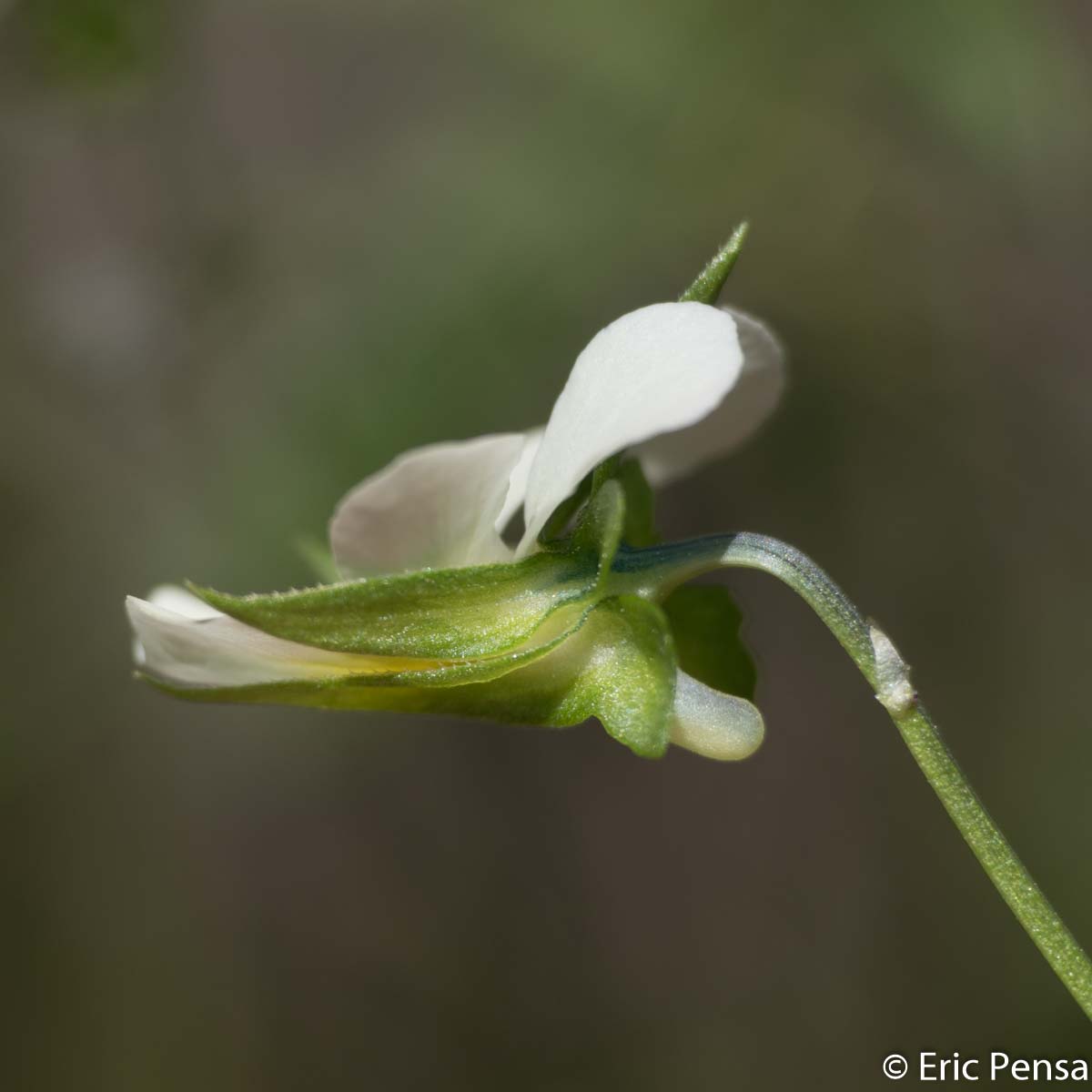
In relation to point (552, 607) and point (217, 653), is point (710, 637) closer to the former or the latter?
point (552, 607)

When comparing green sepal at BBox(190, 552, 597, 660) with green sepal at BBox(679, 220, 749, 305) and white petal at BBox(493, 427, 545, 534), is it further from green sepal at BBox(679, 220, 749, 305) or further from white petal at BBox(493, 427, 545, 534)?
green sepal at BBox(679, 220, 749, 305)

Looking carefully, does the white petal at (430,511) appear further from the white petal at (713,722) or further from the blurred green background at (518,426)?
the blurred green background at (518,426)

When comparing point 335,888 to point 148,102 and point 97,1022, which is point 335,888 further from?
point 148,102

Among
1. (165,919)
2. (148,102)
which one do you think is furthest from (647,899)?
(148,102)

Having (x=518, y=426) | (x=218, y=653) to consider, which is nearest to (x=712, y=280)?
(x=218, y=653)

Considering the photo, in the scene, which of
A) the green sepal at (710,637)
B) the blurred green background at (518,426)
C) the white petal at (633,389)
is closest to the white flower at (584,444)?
the white petal at (633,389)

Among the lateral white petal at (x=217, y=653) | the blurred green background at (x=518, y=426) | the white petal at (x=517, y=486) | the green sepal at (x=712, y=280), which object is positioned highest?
the green sepal at (x=712, y=280)
